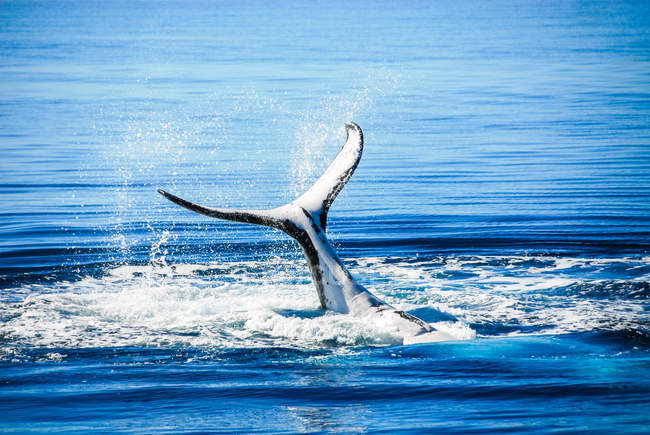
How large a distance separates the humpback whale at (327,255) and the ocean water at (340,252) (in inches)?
7.3

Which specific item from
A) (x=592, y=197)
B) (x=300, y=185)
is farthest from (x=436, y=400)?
(x=300, y=185)

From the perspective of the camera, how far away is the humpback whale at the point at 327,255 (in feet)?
25.4

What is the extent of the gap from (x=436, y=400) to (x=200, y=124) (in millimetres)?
20324

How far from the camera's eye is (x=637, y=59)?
4206 cm

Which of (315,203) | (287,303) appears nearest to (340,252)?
(287,303)

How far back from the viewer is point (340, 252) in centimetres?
1215

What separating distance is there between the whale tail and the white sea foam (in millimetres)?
830

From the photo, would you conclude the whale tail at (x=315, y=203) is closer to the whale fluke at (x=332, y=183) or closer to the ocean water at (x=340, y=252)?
the whale fluke at (x=332, y=183)

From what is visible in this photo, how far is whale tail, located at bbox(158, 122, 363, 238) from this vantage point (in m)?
8.06

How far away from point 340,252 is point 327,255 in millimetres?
3896

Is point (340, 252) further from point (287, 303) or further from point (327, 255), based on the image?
point (327, 255)

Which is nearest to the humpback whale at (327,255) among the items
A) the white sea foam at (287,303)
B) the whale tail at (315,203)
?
the whale tail at (315,203)

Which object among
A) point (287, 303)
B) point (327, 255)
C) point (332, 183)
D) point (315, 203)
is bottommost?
point (287, 303)

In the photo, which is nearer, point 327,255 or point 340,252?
point 327,255
